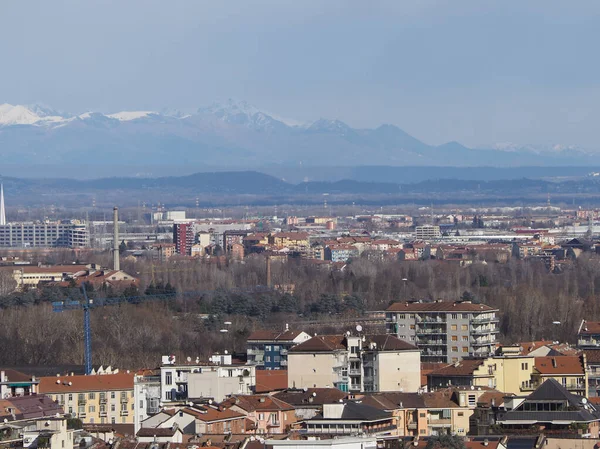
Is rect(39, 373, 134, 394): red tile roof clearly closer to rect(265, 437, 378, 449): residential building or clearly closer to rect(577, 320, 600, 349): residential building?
rect(577, 320, 600, 349): residential building

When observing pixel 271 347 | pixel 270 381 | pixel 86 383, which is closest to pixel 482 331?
pixel 271 347

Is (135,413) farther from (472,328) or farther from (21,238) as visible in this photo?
(21,238)

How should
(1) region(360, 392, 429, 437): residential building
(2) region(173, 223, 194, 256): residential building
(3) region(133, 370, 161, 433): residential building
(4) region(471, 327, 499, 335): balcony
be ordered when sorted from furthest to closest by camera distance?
1. (2) region(173, 223, 194, 256): residential building
2. (4) region(471, 327, 499, 335): balcony
3. (3) region(133, 370, 161, 433): residential building
4. (1) region(360, 392, 429, 437): residential building

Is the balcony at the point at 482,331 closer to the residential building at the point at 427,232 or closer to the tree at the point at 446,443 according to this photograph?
the tree at the point at 446,443

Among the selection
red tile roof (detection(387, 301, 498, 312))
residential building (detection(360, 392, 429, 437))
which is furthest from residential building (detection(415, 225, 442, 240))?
residential building (detection(360, 392, 429, 437))

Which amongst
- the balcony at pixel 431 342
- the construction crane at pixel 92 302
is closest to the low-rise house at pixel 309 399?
the balcony at pixel 431 342

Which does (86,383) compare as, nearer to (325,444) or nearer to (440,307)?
(440,307)
